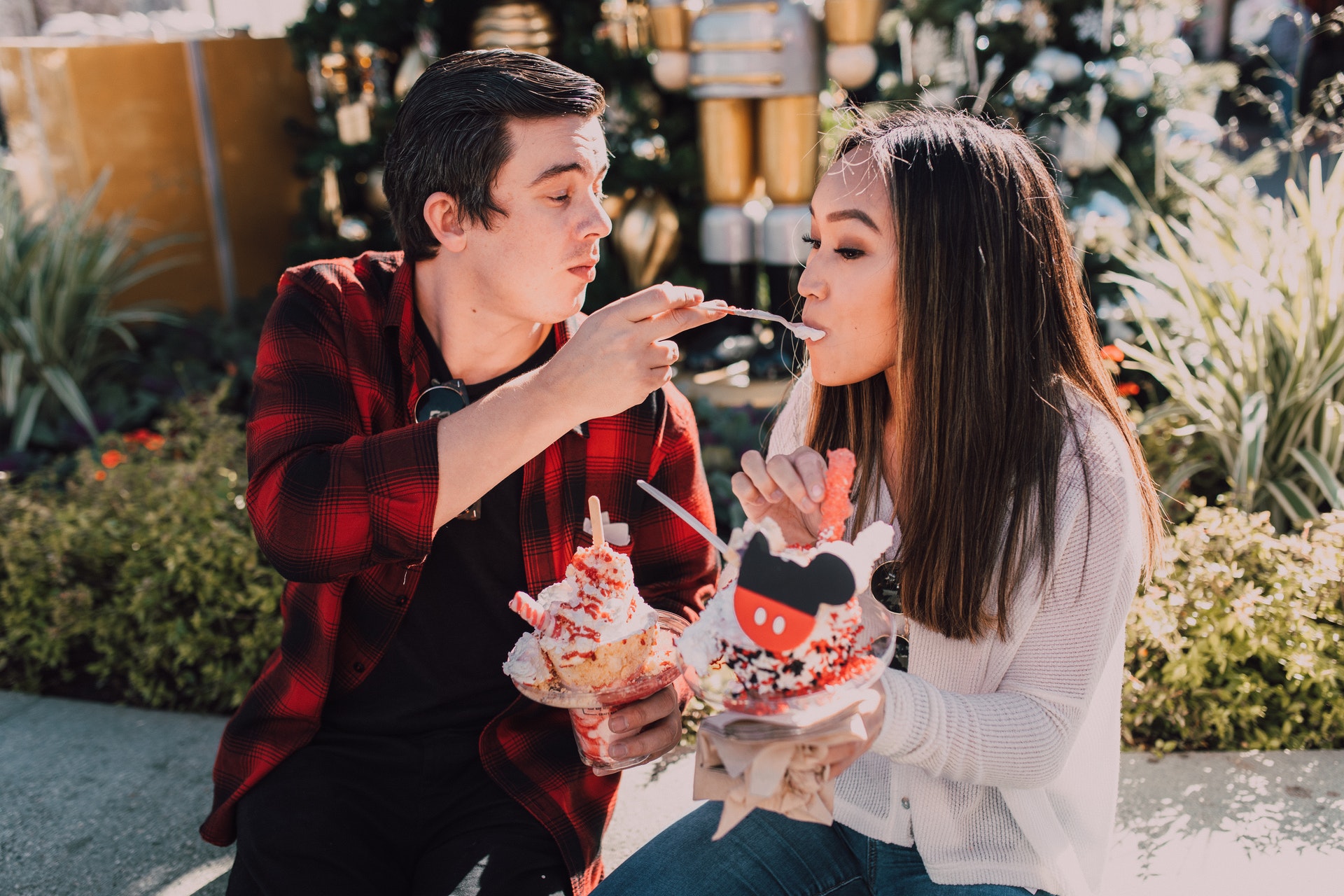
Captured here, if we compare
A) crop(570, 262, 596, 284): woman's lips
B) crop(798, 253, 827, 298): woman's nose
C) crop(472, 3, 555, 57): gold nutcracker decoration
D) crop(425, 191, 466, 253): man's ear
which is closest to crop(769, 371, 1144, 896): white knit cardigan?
crop(798, 253, 827, 298): woman's nose

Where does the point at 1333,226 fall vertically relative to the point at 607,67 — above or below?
below

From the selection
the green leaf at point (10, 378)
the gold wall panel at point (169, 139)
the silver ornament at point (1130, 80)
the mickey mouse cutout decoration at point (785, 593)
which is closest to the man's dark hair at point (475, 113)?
the mickey mouse cutout decoration at point (785, 593)

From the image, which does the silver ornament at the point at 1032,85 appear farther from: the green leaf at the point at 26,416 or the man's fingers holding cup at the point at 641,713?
the green leaf at the point at 26,416

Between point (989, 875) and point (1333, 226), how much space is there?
2.80 meters

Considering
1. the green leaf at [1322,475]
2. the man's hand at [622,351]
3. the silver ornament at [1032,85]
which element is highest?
the silver ornament at [1032,85]

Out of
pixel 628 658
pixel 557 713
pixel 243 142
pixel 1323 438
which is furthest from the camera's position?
pixel 243 142

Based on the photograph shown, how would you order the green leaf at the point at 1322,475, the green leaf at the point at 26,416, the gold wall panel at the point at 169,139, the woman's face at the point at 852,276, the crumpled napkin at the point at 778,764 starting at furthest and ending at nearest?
the gold wall panel at the point at 169,139
the green leaf at the point at 26,416
the green leaf at the point at 1322,475
the woman's face at the point at 852,276
the crumpled napkin at the point at 778,764

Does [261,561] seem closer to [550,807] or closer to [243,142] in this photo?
[550,807]

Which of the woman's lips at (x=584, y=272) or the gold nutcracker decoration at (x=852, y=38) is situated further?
the gold nutcracker decoration at (x=852, y=38)

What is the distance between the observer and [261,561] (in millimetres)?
3371

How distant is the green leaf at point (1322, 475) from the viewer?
3.15 m

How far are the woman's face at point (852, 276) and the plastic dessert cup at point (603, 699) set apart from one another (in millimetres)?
561

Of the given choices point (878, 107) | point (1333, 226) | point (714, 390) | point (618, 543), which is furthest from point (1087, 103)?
point (618, 543)

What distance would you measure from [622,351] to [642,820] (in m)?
1.45
